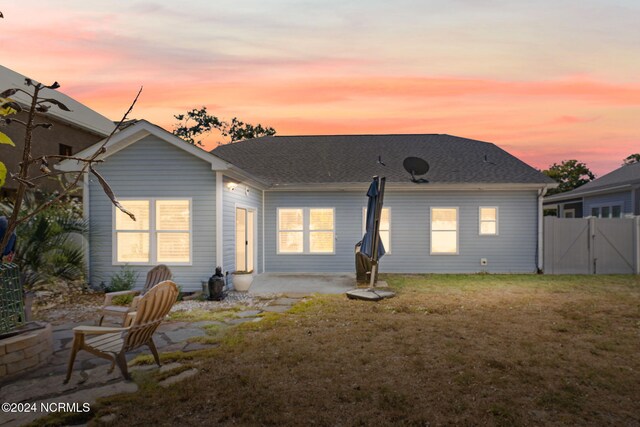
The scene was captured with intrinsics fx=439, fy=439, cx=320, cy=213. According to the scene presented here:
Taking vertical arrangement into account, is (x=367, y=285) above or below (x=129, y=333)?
below

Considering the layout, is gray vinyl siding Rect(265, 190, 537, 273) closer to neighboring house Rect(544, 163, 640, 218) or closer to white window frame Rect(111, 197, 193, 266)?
white window frame Rect(111, 197, 193, 266)

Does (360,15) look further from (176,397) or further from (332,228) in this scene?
(176,397)

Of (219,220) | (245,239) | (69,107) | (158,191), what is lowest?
(245,239)

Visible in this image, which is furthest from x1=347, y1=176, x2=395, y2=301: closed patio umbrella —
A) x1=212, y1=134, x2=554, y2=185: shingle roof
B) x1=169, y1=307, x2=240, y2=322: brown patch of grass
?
x1=212, y1=134, x2=554, y2=185: shingle roof

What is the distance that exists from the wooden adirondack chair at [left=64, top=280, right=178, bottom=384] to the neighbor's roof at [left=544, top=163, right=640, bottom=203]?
18.8m

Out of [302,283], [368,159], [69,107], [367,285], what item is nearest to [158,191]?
[302,283]

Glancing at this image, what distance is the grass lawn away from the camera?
375cm

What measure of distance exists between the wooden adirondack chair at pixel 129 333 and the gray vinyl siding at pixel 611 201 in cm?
1953

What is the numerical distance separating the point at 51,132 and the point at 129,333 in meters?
15.9

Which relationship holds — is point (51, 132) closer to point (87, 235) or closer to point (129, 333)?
point (87, 235)

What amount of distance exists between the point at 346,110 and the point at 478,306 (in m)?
11.7

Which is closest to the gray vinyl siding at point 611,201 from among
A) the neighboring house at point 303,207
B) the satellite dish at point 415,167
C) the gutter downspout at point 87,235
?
the neighboring house at point 303,207

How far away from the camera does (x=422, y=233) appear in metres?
14.5

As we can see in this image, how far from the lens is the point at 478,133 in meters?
21.0
